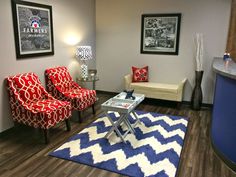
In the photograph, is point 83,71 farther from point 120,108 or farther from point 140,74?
point 120,108

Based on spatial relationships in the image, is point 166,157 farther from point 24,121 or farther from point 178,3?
point 178,3

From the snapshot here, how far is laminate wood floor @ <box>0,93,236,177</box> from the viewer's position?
2482mm

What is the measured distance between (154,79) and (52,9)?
2782 millimetres

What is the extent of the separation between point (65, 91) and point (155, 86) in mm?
2006

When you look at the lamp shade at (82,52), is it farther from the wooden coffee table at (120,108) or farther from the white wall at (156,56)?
the wooden coffee table at (120,108)

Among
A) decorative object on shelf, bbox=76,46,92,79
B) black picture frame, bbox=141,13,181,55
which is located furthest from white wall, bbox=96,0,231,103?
decorative object on shelf, bbox=76,46,92,79

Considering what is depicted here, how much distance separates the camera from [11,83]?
316 cm

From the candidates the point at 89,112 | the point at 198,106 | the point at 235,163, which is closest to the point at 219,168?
the point at 235,163

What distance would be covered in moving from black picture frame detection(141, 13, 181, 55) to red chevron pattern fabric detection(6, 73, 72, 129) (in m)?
2.66

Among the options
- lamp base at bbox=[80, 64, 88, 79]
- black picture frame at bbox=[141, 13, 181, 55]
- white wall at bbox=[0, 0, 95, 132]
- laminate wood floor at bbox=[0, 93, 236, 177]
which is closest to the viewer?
laminate wood floor at bbox=[0, 93, 236, 177]

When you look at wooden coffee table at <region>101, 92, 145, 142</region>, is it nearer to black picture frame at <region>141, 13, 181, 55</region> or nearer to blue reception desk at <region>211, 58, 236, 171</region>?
blue reception desk at <region>211, 58, 236, 171</region>

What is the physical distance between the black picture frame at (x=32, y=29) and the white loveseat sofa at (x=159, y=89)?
6.42ft

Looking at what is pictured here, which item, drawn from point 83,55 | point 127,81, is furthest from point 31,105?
point 127,81

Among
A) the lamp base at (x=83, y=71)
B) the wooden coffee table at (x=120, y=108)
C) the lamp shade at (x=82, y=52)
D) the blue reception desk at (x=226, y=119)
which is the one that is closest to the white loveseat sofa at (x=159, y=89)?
the lamp base at (x=83, y=71)
